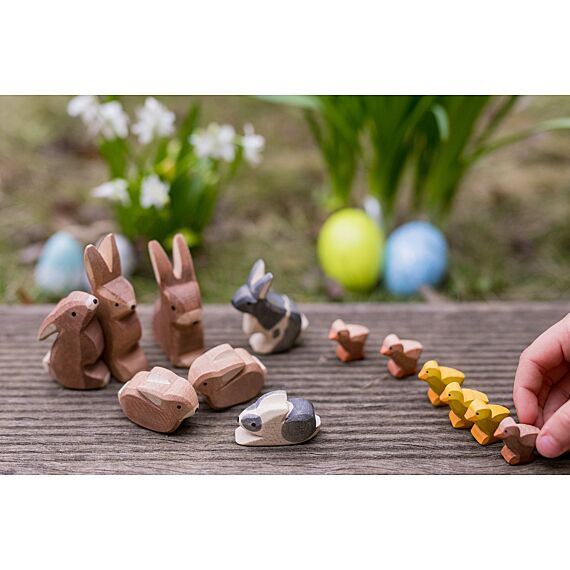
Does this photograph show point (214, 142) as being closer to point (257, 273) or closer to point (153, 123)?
point (153, 123)

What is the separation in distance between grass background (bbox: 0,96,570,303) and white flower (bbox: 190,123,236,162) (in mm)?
334

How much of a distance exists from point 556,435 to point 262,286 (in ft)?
2.10

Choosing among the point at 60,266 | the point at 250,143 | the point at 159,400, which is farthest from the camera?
the point at 250,143

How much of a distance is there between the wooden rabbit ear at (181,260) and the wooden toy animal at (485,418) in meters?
0.62

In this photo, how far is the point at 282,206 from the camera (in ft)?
Answer: 8.68

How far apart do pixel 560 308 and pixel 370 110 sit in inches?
28.7

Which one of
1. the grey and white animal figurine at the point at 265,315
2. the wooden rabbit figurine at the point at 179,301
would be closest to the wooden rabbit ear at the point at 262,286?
the grey and white animal figurine at the point at 265,315

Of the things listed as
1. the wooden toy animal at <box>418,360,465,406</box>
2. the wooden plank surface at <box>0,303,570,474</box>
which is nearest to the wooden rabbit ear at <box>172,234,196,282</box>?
the wooden plank surface at <box>0,303,570,474</box>

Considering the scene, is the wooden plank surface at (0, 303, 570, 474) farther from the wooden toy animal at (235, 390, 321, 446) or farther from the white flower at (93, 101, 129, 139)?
the white flower at (93, 101, 129, 139)

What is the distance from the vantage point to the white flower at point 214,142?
2.19 meters

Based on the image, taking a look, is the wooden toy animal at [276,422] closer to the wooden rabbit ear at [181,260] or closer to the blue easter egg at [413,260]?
the wooden rabbit ear at [181,260]

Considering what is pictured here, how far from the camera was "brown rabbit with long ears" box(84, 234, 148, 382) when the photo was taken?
4.94 feet

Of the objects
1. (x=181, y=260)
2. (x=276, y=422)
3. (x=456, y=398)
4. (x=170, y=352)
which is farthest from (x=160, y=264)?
(x=456, y=398)

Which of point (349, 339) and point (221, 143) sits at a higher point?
point (221, 143)
